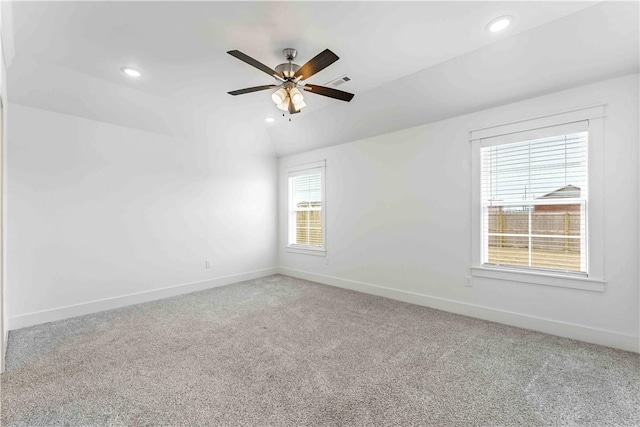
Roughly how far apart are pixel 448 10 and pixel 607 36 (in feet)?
4.67

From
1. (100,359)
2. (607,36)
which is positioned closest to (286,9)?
(607,36)

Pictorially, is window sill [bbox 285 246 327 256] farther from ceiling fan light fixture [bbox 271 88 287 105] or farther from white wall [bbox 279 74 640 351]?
ceiling fan light fixture [bbox 271 88 287 105]

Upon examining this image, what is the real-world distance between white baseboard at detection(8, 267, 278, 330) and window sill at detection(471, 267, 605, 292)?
4026mm

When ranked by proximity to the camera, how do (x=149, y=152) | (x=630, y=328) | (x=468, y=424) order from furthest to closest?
(x=149, y=152)
(x=630, y=328)
(x=468, y=424)

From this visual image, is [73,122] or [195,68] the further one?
[73,122]

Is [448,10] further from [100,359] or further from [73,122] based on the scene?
[73,122]

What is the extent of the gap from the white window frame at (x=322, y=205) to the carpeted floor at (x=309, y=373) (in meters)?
1.93

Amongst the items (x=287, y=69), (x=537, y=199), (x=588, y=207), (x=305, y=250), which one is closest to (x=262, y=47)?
(x=287, y=69)

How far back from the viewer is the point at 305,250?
5570 millimetres

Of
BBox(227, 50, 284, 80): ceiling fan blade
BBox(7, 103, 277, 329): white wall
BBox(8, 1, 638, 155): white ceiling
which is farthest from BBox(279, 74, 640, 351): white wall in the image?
BBox(227, 50, 284, 80): ceiling fan blade

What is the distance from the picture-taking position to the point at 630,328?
8.61 ft

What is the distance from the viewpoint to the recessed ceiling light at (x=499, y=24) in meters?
2.30

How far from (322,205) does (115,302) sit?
3497 mm

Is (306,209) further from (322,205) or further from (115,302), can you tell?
(115,302)
